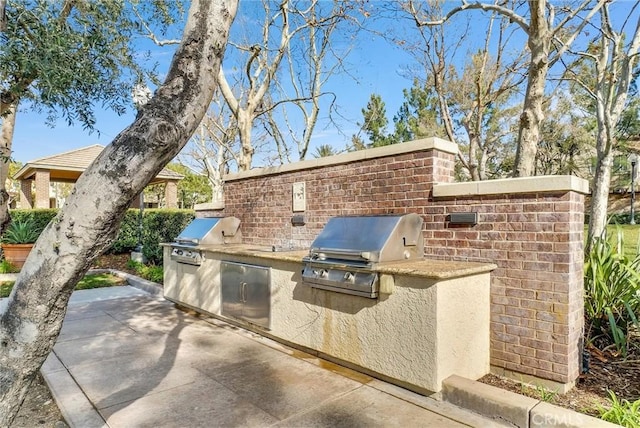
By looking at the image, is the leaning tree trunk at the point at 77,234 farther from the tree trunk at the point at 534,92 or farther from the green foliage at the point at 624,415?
the tree trunk at the point at 534,92

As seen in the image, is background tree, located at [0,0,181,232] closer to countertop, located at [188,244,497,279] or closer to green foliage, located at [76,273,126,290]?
countertop, located at [188,244,497,279]

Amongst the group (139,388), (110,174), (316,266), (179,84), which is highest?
(179,84)

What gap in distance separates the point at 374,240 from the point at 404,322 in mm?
849

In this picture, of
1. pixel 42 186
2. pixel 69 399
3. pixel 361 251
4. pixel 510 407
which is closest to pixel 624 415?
pixel 510 407

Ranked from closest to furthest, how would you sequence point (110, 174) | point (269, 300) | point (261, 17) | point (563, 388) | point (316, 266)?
point (110, 174) < point (563, 388) < point (316, 266) < point (269, 300) < point (261, 17)

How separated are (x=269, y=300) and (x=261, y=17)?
890cm

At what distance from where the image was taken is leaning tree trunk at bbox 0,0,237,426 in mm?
1751

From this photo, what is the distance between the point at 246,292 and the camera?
4.97 meters

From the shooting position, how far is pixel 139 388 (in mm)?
3395

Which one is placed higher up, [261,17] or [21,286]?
[261,17]

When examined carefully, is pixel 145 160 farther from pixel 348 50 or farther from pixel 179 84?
pixel 348 50

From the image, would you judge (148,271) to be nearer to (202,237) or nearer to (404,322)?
(202,237)

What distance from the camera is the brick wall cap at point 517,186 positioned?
3.14m

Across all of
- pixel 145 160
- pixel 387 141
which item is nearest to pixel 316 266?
pixel 145 160
